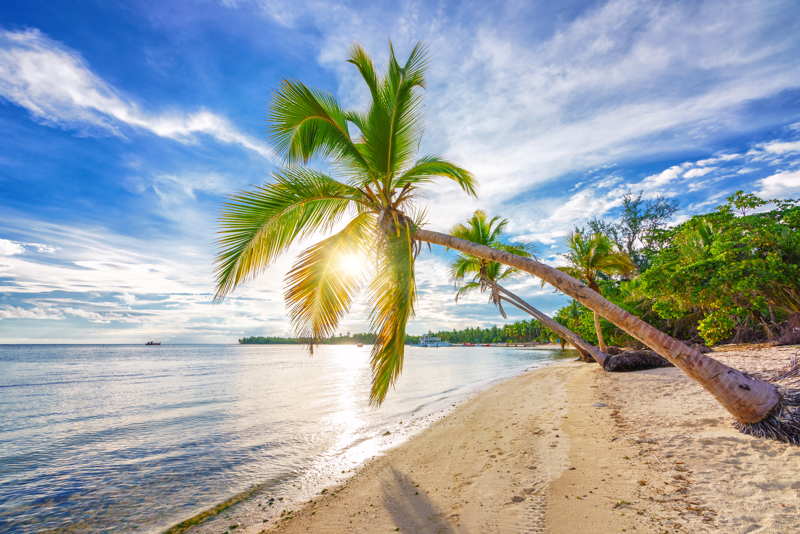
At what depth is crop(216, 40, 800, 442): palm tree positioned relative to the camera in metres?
4.71

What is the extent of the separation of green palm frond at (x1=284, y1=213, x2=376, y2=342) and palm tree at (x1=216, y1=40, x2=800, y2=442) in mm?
18

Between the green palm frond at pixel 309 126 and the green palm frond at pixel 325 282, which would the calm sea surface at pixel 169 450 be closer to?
the green palm frond at pixel 325 282

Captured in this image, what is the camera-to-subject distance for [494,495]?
12.1 ft

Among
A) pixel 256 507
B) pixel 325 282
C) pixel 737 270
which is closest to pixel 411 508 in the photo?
pixel 256 507

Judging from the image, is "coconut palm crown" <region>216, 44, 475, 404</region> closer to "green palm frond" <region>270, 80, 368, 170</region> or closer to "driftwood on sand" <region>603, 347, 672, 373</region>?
"green palm frond" <region>270, 80, 368, 170</region>

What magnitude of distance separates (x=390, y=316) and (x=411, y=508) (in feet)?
7.15

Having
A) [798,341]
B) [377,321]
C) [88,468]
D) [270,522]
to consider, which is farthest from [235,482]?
[798,341]

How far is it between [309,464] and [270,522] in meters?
2.09

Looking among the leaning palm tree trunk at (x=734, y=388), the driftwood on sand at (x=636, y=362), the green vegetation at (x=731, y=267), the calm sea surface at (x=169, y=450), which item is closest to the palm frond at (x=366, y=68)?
the leaning palm tree trunk at (x=734, y=388)

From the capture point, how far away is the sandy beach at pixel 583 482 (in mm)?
2848

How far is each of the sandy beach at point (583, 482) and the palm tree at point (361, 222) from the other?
3.61ft

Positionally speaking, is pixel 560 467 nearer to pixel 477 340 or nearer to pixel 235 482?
pixel 235 482

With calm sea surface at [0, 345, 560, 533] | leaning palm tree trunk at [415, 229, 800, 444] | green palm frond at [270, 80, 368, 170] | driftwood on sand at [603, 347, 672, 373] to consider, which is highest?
green palm frond at [270, 80, 368, 170]

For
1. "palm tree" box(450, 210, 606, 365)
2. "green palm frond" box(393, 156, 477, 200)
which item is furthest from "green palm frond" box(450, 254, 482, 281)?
"green palm frond" box(393, 156, 477, 200)
